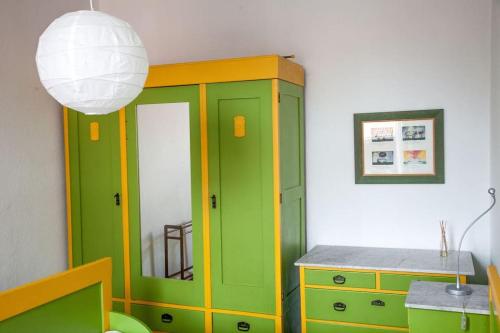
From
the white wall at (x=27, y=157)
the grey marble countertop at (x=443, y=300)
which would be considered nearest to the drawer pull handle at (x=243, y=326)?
the grey marble countertop at (x=443, y=300)

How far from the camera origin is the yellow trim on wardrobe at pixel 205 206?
11.7 feet

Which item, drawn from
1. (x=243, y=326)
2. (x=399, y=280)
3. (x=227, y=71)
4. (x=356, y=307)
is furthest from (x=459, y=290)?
(x=227, y=71)

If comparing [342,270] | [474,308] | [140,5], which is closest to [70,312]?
[342,270]

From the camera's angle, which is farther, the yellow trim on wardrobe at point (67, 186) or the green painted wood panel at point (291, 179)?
the yellow trim on wardrobe at point (67, 186)

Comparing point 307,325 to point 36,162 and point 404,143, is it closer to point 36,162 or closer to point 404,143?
point 404,143

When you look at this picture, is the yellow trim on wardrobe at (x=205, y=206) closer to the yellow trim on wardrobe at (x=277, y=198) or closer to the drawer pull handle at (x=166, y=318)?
the drawer pull handle at (x=166, y=318)

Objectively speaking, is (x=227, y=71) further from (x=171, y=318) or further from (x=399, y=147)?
(x=171, y=318)

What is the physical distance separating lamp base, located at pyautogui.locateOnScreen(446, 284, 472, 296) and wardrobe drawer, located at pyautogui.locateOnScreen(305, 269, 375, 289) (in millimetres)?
564

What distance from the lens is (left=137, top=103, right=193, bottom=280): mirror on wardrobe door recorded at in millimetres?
3639

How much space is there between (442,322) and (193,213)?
1.72 m

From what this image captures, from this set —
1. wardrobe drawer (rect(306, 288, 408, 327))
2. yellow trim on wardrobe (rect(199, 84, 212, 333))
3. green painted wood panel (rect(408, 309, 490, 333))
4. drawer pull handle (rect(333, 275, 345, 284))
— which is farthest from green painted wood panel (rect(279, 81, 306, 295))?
green painted wood panel (rect(408, 309, 490, 333))

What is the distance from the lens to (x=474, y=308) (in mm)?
2480

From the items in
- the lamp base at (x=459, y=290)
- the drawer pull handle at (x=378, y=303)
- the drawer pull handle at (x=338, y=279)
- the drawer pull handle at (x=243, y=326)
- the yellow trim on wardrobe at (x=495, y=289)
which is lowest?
the drawer pull handle at (x=243, y=326)

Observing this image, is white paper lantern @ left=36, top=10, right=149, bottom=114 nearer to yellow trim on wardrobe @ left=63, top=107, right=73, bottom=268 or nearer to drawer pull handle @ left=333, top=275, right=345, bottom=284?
drawer pull handle @ left=333, top=275, right=345, bottom=284
